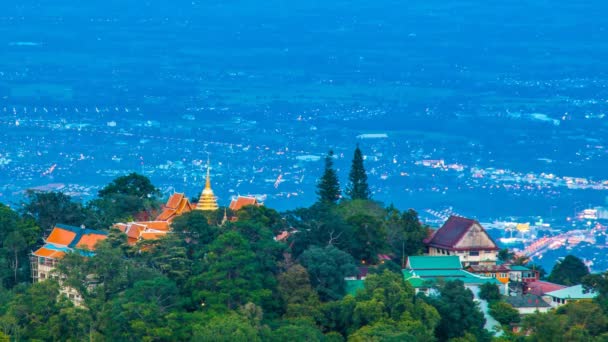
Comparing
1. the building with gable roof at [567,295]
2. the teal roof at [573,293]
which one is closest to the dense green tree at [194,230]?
the building with gable roof at [567,295]

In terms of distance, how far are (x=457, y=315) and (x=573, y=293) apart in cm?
653

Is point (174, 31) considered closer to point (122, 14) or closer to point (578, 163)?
point (122, 14)

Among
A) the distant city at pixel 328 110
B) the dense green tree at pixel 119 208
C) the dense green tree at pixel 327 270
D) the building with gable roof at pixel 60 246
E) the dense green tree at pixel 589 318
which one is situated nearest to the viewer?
the dense green tree at pixel 589 318

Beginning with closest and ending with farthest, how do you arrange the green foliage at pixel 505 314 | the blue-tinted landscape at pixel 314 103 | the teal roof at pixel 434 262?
the green foliage at pixel 505 314, the teal roof at pixel 434 262, the blue-tinted landscape at pixel 314 103

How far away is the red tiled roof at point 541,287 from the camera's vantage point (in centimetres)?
5681

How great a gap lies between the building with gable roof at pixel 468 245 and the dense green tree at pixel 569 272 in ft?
19.7

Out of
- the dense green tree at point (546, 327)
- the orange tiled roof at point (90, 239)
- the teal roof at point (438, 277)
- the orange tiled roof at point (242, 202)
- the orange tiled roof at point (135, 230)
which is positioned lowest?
the dense green tree at point (546, 327)

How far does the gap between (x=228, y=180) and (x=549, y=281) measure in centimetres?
4505

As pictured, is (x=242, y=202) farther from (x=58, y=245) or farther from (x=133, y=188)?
(x=58, y=245)

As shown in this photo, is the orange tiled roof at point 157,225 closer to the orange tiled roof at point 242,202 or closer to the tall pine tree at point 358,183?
the orange tiled roof at point 242,202

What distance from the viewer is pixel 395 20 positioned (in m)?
194

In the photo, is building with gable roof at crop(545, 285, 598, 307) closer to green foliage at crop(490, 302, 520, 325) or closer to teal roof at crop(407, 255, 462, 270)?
green foliage at crop(490, 302, 520, 325)

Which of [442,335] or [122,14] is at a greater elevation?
[122,14]

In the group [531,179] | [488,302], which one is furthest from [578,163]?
[488,302]
